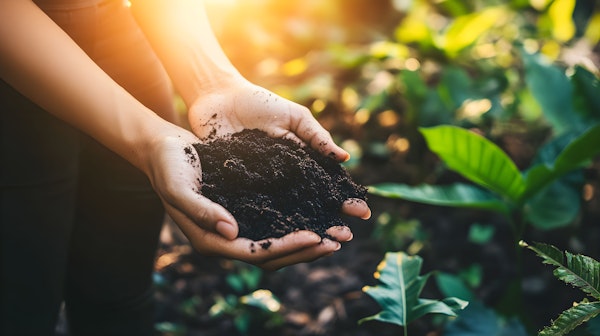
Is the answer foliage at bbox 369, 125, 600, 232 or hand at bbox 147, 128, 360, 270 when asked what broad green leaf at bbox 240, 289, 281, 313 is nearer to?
foliage at bbox 369, 125, 600, 232

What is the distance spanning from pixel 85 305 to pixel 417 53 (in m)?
1.96

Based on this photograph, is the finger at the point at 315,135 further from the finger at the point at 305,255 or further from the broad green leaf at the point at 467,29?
the broad green leaf at the point at 467,29

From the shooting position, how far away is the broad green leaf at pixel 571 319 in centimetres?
93

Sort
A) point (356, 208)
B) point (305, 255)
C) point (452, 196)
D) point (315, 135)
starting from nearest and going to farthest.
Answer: point (305, 255) → point (356, 208) → point (315, 135) → point (452, 196)

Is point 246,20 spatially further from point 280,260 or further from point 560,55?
point 280,260

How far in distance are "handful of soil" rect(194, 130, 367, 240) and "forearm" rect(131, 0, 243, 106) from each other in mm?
156

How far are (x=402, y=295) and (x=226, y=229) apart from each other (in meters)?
0.48

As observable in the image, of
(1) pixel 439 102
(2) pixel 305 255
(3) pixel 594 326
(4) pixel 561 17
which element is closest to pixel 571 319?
(3) pixel 594 326

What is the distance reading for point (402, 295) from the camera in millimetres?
1246

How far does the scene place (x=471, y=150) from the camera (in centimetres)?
159

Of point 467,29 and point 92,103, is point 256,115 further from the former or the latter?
point 467,29

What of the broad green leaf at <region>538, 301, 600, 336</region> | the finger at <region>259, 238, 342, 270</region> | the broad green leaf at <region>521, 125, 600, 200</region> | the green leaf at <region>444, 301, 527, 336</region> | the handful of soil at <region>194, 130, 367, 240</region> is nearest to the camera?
the broad green leaf at <region>538, 301, 600, 336</region>

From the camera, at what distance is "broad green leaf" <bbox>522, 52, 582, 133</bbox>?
6.77 ft

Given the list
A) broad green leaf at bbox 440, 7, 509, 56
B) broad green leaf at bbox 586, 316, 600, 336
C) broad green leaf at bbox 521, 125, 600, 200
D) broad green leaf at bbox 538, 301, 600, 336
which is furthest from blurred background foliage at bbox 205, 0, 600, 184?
broad green leaf at bbox 538, 301, 600, 336
